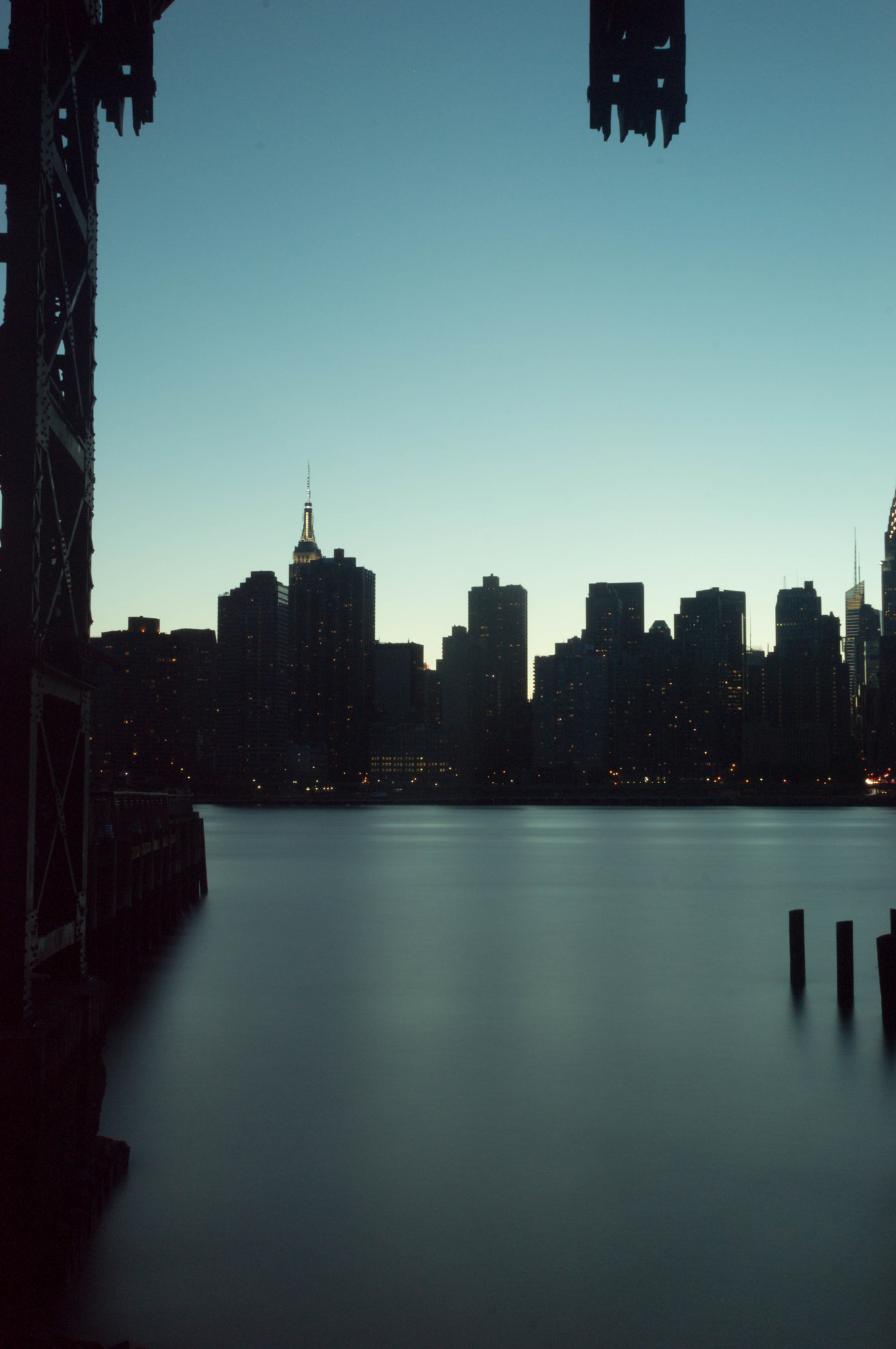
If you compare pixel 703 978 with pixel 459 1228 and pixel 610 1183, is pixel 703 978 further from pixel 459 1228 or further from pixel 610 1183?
pixel 459 1228

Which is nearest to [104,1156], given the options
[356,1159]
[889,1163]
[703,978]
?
[356,1159]

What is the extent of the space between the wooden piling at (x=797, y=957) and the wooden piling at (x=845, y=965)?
6.76 feet

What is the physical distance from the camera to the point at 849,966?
82.1 feet

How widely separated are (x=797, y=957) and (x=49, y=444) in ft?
80.4

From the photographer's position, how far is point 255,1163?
48.2 ft

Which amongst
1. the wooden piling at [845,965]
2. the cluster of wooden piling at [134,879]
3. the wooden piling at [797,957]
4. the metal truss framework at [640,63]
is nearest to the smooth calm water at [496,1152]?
the wooden piling at [845,965]

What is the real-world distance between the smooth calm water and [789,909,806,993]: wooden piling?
669 millimetres

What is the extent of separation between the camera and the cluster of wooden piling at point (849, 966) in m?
21.5

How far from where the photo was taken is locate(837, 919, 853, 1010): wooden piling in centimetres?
2464

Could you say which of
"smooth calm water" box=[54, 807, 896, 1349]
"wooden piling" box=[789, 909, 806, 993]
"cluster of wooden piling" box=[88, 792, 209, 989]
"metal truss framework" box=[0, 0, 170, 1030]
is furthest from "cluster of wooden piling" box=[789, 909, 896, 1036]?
"metal truss framework" box=[0, 0, 170, 1030]

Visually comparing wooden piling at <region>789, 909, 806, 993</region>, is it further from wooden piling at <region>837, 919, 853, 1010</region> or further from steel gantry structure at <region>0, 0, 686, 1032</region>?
steel gantry structure at <region>0, 0, 686, 1032</region>

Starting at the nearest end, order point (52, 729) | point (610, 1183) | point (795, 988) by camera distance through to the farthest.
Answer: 1. point (52, 729)
2. point (610, 1183)
3. point (795, 988)

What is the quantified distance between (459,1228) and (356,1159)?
2.94 m

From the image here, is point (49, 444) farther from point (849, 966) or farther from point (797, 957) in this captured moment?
point (797, 957)
